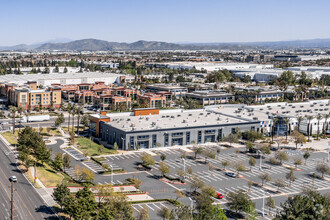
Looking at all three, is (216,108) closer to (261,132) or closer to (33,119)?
(261,132)

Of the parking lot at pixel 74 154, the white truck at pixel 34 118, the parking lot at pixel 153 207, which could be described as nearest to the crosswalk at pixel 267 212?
the parking lot at pixel 153 207

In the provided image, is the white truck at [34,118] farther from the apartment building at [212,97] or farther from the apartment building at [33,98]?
the apartment building at [212,97]

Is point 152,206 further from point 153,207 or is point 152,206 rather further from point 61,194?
point 61,194

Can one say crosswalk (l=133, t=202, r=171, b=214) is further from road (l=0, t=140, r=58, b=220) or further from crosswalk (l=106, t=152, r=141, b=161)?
crosswalk (l=106, t=152, r=141, b=161)

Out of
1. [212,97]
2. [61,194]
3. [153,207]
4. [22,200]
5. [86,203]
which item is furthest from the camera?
[212,97]

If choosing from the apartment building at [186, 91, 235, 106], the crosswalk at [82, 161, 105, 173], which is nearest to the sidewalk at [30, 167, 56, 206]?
the crosswalk at [82, 161, 105, 173]

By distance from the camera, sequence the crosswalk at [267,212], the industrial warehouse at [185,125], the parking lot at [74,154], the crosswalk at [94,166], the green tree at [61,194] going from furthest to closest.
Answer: the industrial warehouse at [185,125]
the parking lot at [74,154]
the crosswalk at [94,166]
the crosswalk at [267,212]
the green tree at [61,194]

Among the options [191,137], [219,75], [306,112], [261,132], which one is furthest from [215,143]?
[219,75]

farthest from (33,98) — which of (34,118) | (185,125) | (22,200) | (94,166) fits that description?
(22,200)

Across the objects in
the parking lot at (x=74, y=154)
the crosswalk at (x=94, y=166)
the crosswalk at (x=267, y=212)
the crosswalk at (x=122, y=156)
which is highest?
the parking lot at (x=74, y=154)
